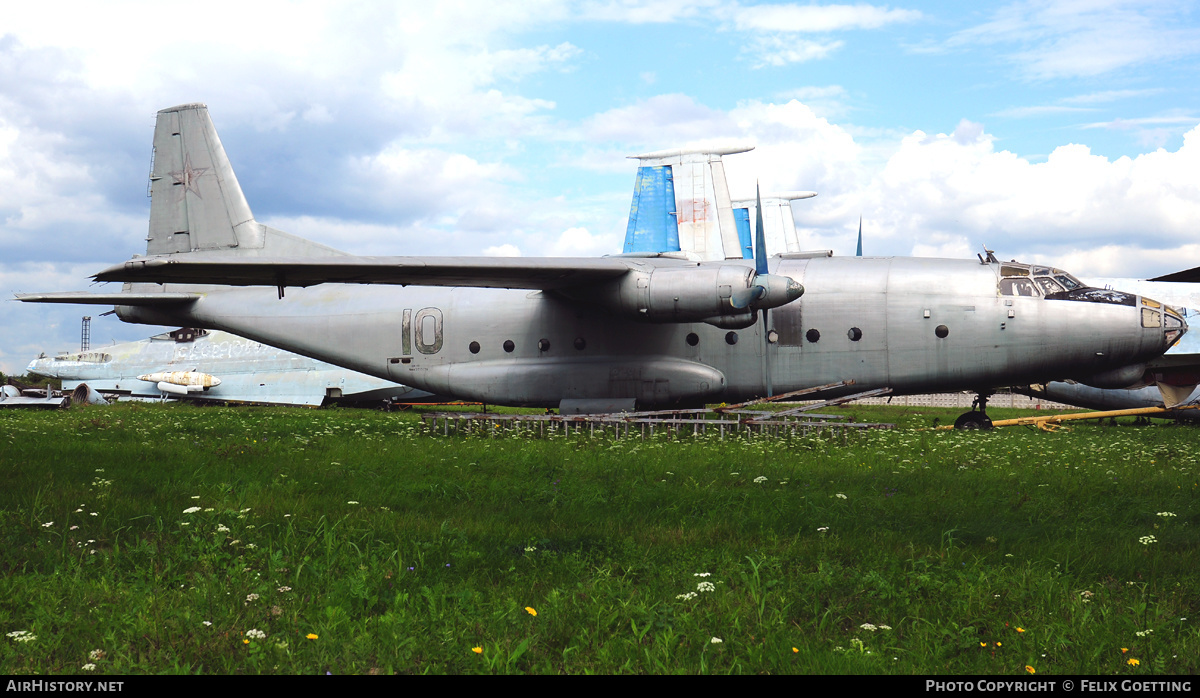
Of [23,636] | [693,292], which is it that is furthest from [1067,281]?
[23,636]

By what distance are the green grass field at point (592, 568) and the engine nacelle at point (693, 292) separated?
5.64 meters

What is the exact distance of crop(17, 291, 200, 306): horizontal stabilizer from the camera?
1848cm

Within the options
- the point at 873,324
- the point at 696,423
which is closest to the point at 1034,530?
the point at 696,423

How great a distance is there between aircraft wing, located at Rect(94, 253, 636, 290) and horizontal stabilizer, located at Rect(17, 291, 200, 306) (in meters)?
3.52

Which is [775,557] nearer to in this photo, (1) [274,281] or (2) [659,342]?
(2) [659,342]

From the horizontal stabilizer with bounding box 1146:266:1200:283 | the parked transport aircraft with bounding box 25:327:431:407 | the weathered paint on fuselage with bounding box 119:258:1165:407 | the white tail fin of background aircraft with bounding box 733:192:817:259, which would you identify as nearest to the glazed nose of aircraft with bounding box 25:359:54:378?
the parked transport aircraft with bounding box 25:327:431:407

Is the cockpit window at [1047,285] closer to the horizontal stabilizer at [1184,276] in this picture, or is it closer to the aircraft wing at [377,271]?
the horizontal stabilizer at [1184,276]

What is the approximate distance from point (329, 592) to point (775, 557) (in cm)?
280

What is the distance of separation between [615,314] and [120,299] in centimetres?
1187

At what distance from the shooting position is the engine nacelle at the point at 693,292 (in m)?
14.7

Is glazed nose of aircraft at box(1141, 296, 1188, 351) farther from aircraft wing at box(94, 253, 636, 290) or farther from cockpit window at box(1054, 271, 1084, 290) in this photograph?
aircraft wing at box(94, 253, 636, 290)

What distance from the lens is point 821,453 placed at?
11.1 metres

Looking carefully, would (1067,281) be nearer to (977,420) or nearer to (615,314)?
(977,420)

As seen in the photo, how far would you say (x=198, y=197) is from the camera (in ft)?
64.0
